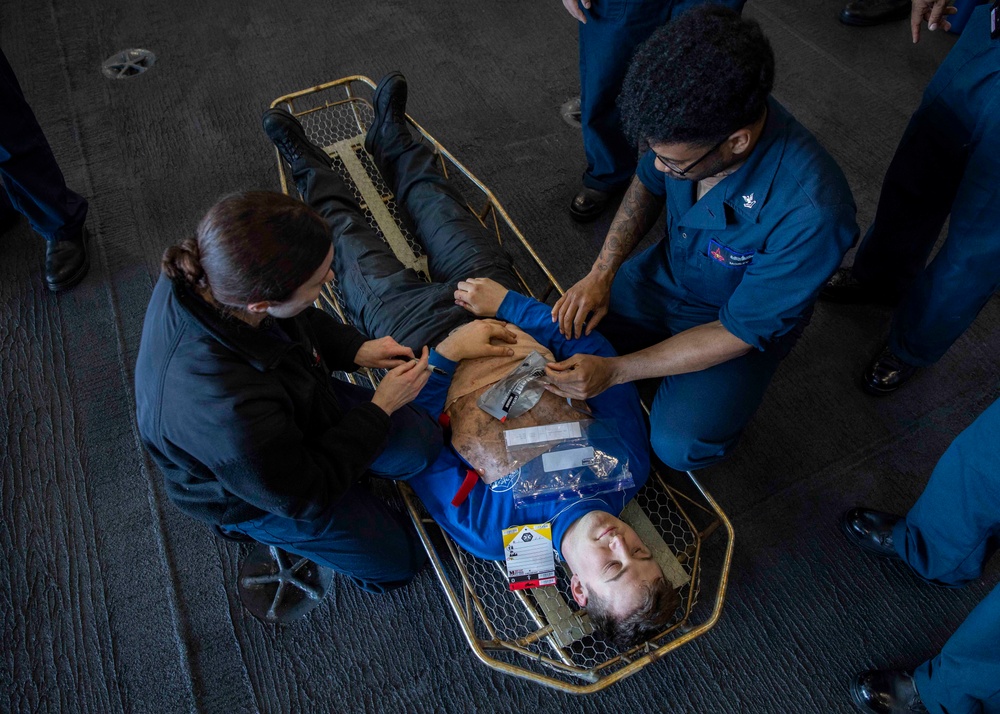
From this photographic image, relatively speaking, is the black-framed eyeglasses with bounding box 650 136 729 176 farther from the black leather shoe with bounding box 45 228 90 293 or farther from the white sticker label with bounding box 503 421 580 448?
the black leather shoe with bounding box 45 228 90 293

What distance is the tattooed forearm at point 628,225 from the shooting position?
221 centimetres

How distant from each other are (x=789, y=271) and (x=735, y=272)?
263 millimetres

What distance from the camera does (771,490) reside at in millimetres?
2365

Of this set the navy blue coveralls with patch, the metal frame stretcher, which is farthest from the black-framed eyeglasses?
the metal frame stretcher

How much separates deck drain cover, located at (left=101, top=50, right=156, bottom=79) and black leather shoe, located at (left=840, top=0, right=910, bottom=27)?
156 inches

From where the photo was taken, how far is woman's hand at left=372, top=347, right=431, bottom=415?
5.65ft

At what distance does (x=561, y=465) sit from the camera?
6.05ft

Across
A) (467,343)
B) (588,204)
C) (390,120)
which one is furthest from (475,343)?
(588,204)

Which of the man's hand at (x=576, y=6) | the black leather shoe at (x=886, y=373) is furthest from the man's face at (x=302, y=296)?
the black leather shoe at (x=886, y=373)

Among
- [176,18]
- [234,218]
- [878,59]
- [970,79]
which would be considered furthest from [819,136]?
[176,18]

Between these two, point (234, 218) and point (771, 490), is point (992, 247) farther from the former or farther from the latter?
point (234, 218)

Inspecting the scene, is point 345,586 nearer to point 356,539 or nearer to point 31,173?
point 356,539

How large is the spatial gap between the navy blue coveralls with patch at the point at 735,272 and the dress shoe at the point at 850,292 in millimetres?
821

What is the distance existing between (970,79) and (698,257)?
93cm
